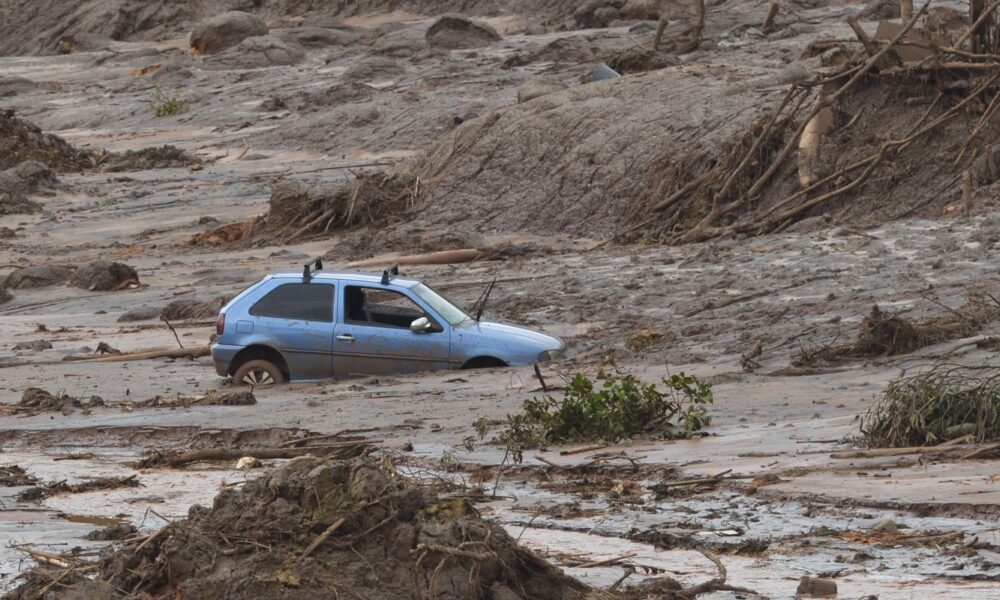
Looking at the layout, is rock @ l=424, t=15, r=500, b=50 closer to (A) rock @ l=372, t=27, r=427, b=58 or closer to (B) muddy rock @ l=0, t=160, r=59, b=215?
(A) rock @ l=372, t=27, r=427, b=58

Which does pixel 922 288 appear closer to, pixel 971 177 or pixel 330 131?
pixel 971 177

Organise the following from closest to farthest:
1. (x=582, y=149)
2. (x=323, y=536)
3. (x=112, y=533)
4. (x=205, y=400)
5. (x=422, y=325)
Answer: (x=323, y=536), (x=112, y=533), (x=205, y=400), (x=422, y=325), (x=582, y=149)

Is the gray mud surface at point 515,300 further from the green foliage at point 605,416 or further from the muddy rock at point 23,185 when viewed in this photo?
the green foliage at point 605,416

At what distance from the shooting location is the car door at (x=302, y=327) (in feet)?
53.0

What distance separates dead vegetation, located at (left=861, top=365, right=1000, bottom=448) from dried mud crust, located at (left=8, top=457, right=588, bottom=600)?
415 centimetres

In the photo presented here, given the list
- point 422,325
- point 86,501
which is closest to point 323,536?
point 86,501

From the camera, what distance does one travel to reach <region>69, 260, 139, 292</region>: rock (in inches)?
966

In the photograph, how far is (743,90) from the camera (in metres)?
27.3

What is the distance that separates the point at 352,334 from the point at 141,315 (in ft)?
23.0

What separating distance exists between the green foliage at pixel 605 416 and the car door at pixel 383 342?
380cm

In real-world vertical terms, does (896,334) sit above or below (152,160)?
below

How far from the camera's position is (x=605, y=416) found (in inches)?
474

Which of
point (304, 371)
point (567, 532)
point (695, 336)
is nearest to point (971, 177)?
point (695, 336)

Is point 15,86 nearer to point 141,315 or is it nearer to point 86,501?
point 141,315
